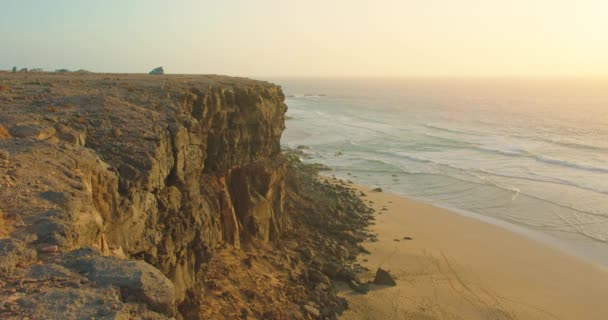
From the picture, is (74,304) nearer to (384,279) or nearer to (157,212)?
(157,212)

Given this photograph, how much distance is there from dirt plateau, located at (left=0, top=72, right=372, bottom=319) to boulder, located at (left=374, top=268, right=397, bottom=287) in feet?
3.34

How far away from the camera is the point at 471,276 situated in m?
22.3

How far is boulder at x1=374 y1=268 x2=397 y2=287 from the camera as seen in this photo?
65.5 ft

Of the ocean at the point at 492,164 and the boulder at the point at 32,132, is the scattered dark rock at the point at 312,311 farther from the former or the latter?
the ocean at the point at 492,164

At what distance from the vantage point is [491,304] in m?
19.6

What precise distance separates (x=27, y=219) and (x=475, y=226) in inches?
1097

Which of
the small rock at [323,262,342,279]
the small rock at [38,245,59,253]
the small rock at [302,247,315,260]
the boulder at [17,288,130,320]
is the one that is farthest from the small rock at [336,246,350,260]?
→ the boulder at [17,288,130,320]

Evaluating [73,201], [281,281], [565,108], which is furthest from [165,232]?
[565,108]

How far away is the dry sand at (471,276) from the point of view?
18.8 m

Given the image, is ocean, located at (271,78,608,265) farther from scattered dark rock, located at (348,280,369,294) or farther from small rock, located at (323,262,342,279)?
small rock, located at (323,262,342,279)

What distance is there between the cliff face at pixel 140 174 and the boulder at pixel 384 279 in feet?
15.7

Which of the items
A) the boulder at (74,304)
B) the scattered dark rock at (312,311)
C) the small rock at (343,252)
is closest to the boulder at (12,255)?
the boulder at (74,304)

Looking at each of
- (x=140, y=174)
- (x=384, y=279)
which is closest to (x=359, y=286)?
(x=384, y=279)

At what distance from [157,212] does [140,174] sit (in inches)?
53.7
